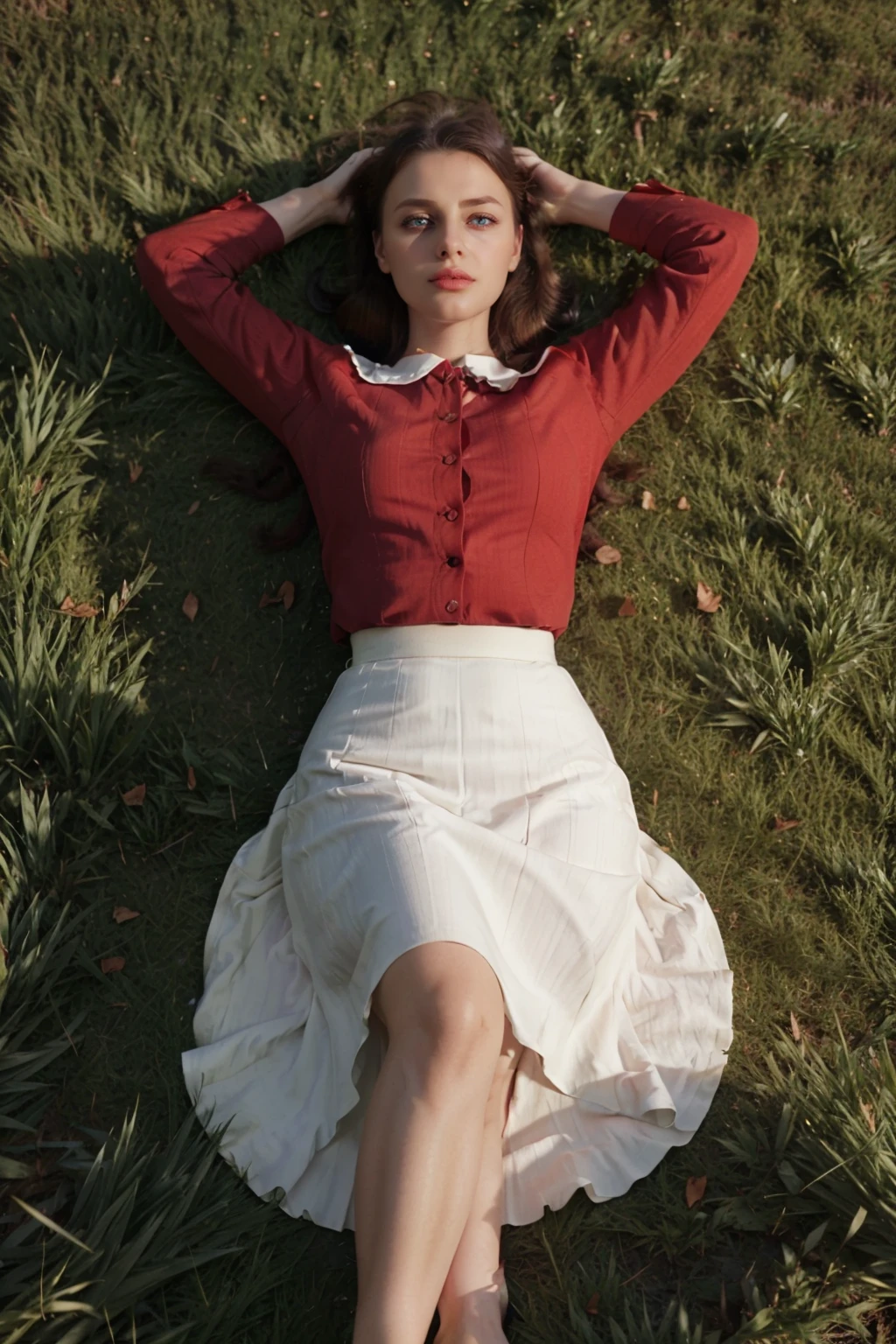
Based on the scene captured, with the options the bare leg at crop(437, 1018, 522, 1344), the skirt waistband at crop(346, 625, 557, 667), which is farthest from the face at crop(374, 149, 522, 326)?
the bare leg at crop(437, 1018, 522, 1344)

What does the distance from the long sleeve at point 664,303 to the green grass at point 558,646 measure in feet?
1.00

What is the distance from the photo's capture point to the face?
3594mm

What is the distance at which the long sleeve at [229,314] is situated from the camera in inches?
148

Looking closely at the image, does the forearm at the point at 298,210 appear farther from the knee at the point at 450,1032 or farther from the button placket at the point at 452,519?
A: the knee at the point at 450,1032

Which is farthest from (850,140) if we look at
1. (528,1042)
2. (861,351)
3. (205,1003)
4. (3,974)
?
(3,974)

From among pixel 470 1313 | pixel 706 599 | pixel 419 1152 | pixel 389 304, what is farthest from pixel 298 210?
pixel 470 1313

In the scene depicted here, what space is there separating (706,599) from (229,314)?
1.95 m

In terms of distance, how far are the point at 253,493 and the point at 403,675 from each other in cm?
116

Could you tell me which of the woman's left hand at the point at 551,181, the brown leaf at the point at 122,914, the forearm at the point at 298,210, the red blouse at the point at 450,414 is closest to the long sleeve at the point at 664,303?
the red blouse at the point at 450,414

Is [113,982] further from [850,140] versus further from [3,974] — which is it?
[850,140]

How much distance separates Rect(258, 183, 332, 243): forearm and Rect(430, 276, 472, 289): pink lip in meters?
0.82

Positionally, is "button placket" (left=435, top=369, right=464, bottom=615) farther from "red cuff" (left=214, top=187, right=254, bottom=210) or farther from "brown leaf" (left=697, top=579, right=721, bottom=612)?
"red cuff" (left=214, top=187, right=254, bottom=210)

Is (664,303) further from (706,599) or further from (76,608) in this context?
(76,608)

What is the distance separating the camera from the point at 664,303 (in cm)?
379
